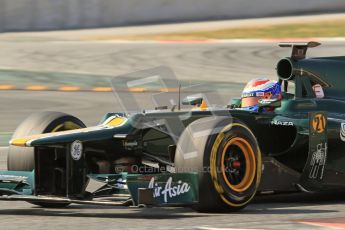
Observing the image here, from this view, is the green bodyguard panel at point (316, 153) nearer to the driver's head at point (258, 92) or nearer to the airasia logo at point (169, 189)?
the driver's head at point (258, 92)

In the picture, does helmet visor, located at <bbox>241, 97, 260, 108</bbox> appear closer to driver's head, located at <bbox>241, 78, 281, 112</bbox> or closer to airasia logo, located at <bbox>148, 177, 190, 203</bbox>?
driver's head, located at <bbox>241, 78, 281, 112</bbox>

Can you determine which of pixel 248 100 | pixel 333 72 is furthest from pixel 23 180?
pixel 333 72

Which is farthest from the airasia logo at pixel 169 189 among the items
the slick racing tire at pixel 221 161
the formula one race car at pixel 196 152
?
the slick racing tire at pixel 221 161

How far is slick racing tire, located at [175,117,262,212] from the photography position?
705 centimetres

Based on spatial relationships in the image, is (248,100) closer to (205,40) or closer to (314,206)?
(314,206)

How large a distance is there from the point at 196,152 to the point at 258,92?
1635 mm

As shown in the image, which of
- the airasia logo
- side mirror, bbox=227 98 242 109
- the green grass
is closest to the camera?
the airasia logo

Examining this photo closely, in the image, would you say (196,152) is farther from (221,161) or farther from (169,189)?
(169,189)

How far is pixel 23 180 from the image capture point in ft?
25.0

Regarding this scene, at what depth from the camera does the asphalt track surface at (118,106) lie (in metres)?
6.77

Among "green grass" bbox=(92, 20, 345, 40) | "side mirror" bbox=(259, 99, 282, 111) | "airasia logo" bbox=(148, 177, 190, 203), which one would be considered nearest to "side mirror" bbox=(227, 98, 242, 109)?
"side mirror" bbox=(259, 99, 282, 111)

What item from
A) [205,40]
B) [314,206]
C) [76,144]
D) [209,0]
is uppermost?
[209,0]

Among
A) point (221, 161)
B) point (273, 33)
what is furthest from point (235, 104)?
point (273, 33)

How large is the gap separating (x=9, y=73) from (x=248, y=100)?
13756 mm
